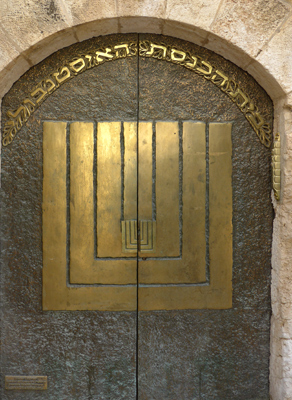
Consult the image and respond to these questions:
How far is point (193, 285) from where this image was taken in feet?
8.20

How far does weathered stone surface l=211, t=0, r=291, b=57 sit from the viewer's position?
2285 mm

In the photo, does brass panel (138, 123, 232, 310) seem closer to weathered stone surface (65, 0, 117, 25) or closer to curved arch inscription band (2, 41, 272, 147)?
curved arch inscription band (2, 41, 272, 147)

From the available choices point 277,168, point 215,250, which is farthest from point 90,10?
point 215,250

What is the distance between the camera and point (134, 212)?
248 cm

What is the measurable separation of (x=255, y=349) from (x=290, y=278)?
1.91 ft

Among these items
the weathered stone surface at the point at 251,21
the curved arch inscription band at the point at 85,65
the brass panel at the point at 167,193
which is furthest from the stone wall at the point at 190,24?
the brass panel at the point at 167,193

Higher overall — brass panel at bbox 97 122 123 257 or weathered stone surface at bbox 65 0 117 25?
weathered stone surface at bbox 65 0 117 25

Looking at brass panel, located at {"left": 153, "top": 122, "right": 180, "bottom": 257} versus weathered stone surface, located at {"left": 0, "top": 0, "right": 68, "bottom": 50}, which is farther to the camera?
brass panel, located at {"left": 153, "top": 122, "right": 180, "bottom": 257}

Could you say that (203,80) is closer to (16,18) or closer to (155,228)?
(155,228)

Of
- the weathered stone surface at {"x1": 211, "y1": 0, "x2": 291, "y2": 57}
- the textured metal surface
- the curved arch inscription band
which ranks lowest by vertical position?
the textured metal surface

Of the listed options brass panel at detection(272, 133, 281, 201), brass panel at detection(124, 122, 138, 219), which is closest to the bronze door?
brass panel at detection(124, 122, 138, 219)

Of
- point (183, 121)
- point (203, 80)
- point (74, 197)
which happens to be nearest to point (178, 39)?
point (203, 80)

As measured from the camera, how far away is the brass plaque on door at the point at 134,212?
8.11 feet

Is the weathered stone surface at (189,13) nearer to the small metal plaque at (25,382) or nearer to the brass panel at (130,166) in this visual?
the brass panel at (130,166)
